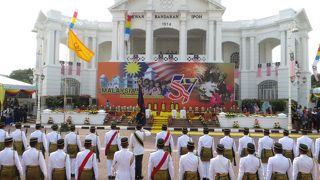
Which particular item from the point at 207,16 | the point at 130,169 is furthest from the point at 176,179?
the point at 207,16

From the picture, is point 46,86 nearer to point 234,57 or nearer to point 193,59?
point 193,59

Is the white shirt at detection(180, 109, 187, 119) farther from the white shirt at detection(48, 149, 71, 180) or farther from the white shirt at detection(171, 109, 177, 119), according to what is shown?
the white shirt at detection(48, 149, 71, 180)

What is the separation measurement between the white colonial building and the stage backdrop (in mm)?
4711

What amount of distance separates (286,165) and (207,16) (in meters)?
32.5

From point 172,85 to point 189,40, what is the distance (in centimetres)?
1238

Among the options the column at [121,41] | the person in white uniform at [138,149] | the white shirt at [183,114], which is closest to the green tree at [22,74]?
the column at [121,41]

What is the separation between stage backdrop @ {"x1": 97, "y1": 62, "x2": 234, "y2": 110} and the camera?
31.5 metres

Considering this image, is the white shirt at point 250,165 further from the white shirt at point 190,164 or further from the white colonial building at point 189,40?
the white colonial building at point 189,40

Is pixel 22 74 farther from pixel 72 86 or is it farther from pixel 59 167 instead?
pixel 59 167

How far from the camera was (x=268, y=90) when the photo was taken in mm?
39531

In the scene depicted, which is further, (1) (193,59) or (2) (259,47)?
(2) (259,47)

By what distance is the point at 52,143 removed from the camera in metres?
10.3

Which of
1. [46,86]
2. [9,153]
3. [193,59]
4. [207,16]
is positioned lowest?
[9,153]

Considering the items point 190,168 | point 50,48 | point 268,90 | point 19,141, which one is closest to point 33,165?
point 190,168
